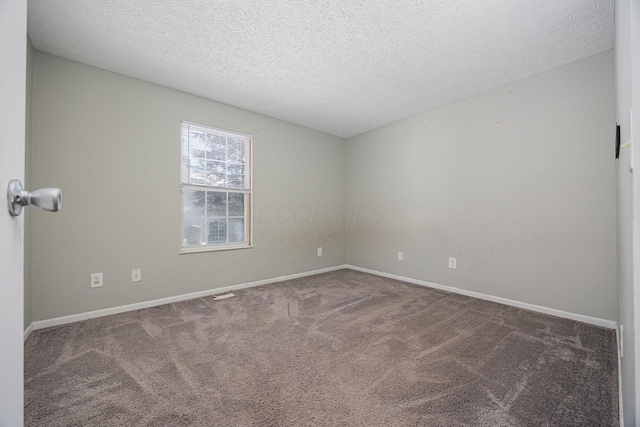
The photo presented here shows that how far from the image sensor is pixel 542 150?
2602 mm

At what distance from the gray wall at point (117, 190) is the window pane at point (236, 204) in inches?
8.1

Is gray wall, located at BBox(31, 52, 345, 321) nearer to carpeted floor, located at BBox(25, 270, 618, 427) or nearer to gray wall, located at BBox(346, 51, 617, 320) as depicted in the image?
carpeted floor, located at BBox(25, 270, 618, 427)

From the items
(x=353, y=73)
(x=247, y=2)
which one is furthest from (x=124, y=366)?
(x=353, y=73)

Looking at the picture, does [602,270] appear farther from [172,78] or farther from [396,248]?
[172,78]

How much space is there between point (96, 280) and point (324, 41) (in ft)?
9.85

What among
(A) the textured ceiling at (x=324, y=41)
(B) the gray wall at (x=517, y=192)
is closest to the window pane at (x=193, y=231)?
(A) the textured ceiling at (x=324, y=41)

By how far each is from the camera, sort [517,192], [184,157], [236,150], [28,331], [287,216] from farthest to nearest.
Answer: [287,216]
[236,150]
[184,157]
[517,192]
[28,331]

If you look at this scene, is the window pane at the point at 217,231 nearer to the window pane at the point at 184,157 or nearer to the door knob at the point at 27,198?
the window pane at the point at 184,157

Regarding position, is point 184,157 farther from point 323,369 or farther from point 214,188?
point 323,369

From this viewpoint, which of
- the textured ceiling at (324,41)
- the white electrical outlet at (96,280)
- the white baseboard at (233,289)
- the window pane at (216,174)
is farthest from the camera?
the window pane at (216,174)

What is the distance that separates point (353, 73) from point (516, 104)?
5.82ft

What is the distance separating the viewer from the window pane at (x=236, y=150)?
11.3 feet

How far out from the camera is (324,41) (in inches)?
85.6

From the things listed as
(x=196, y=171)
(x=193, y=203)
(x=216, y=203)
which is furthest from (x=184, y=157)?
(x=216, y=203)
